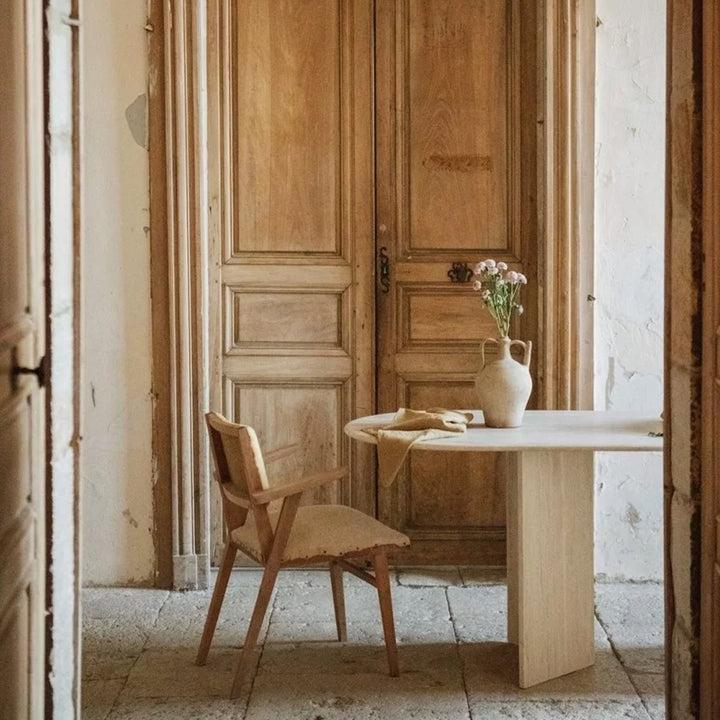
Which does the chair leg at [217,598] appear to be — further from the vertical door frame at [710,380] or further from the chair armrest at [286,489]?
the vertical door frame at [710,380]

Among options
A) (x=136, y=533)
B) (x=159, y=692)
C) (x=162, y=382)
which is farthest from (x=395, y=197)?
(x=159, y=692)

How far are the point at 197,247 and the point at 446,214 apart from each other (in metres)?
1.08

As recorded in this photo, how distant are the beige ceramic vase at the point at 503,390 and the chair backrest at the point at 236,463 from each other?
0.77 metres

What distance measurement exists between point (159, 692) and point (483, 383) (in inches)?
55.0

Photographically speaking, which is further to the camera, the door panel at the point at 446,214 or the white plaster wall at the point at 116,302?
the door panel at the point at 446,214

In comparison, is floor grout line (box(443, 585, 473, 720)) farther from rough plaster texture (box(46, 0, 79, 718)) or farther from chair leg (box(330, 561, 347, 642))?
rough plaster texture (box(46, 0, 79, 718))

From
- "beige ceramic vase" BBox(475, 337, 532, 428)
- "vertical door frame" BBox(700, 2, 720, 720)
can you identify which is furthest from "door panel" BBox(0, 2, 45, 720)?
"beige ceramic vase" BBox(475, 337, 532, 428)

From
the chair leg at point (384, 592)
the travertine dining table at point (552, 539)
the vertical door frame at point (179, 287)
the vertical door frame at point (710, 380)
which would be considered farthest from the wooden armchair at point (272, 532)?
the vertical door frame at point (710, 380)

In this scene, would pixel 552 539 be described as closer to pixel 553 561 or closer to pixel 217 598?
pixel 553 561

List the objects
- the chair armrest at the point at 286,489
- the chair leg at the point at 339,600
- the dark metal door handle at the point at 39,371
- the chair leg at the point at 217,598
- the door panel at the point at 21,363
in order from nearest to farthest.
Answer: the door panel at the point at 21,363, the dark metal door handle at the point at 39,371, the chair armrest at the point at 286,489, the chair leg at the point at 217,598, the chair leg at the point at 339,600

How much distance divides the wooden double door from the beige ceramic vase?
1150 mm

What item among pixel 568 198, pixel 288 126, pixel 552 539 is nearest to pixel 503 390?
pixel 552 539

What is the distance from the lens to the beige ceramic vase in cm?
343

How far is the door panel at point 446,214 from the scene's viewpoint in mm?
4535
